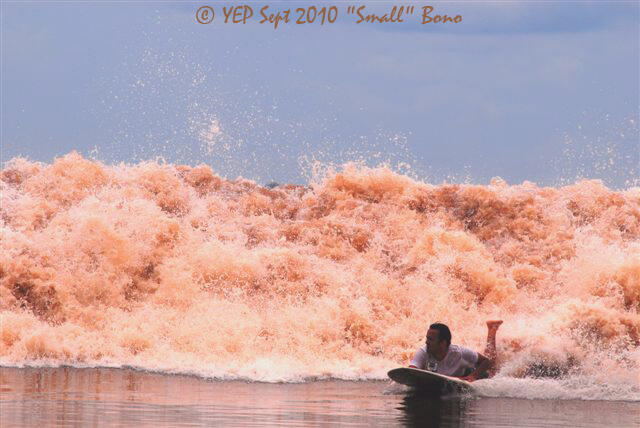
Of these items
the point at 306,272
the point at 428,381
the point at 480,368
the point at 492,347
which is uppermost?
the point at 306,272

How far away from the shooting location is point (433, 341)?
11.9 metres

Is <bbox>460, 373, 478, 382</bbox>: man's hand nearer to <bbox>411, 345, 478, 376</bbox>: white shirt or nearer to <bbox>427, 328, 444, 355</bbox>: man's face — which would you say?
<bbox>411, 345, 478, 376</bbox>: white shirt

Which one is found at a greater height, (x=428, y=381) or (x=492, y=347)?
(x=492, y=347)

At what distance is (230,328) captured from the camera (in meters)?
15.7

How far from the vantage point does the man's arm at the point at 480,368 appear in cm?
1221

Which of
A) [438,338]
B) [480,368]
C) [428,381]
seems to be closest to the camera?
[428,381]

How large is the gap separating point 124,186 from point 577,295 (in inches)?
353

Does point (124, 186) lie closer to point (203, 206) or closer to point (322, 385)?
point (203, 206)

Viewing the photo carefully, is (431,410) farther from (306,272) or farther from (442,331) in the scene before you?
(306,272)

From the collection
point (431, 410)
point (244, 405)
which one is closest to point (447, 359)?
point (431, 410)

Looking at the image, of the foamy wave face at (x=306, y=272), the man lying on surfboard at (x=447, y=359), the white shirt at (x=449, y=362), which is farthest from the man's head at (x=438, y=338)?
the foamy wave face at (x=306, y=272)

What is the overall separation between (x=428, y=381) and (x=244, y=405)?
2.22m

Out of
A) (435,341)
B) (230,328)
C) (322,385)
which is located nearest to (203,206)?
(230,328)

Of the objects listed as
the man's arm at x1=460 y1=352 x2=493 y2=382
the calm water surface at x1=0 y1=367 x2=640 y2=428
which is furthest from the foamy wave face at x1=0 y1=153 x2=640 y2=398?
the man's arm at x1=460 y1=352 x2=493 y2=382
